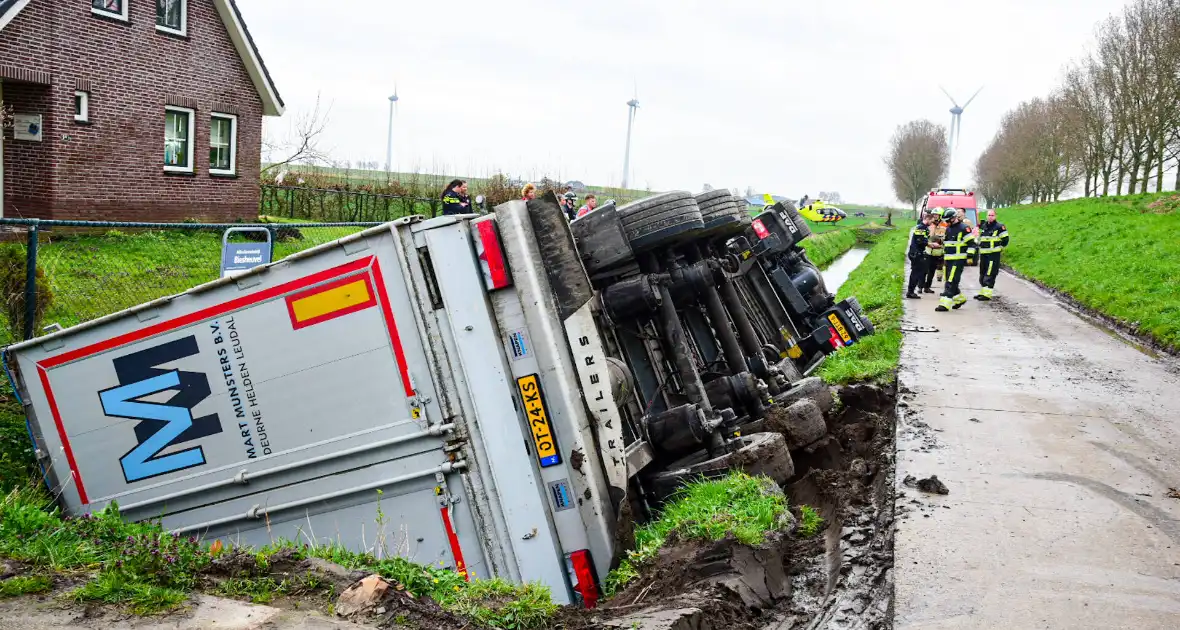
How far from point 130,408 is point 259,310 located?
3.26 feet

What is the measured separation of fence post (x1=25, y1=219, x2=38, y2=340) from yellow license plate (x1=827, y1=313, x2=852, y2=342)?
20.8 ft

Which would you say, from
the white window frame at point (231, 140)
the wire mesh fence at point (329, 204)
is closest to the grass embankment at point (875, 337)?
the wire mesh fence at point (329, 204)

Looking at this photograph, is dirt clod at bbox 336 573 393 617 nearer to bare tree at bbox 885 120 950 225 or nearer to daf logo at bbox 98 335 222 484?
daf logo at bbox 98 335 222 484

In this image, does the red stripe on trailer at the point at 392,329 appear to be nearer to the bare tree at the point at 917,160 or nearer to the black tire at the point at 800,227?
the black tire at the point at 800,227

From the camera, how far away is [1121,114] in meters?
39.8

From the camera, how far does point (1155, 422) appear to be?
7621 mm

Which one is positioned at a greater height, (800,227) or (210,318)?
(210,318)

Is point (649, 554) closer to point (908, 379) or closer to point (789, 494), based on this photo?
point (789, 494)

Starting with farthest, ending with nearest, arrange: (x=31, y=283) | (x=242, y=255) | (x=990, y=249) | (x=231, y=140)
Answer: (x=231, y=140) → (x=990, y=249) → (x=242, y=255) → (x=31, y=283)

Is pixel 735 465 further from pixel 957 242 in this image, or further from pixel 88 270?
pixel 957 242

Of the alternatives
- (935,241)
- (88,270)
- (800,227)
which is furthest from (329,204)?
(800,227)

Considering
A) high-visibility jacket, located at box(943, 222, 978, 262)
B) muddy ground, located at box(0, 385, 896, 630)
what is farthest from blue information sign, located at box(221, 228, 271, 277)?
high-visibility jacket, located at box(943, 222, 978, 262)

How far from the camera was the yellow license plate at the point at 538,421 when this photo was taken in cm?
468

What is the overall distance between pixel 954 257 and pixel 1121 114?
29832 millimetres
